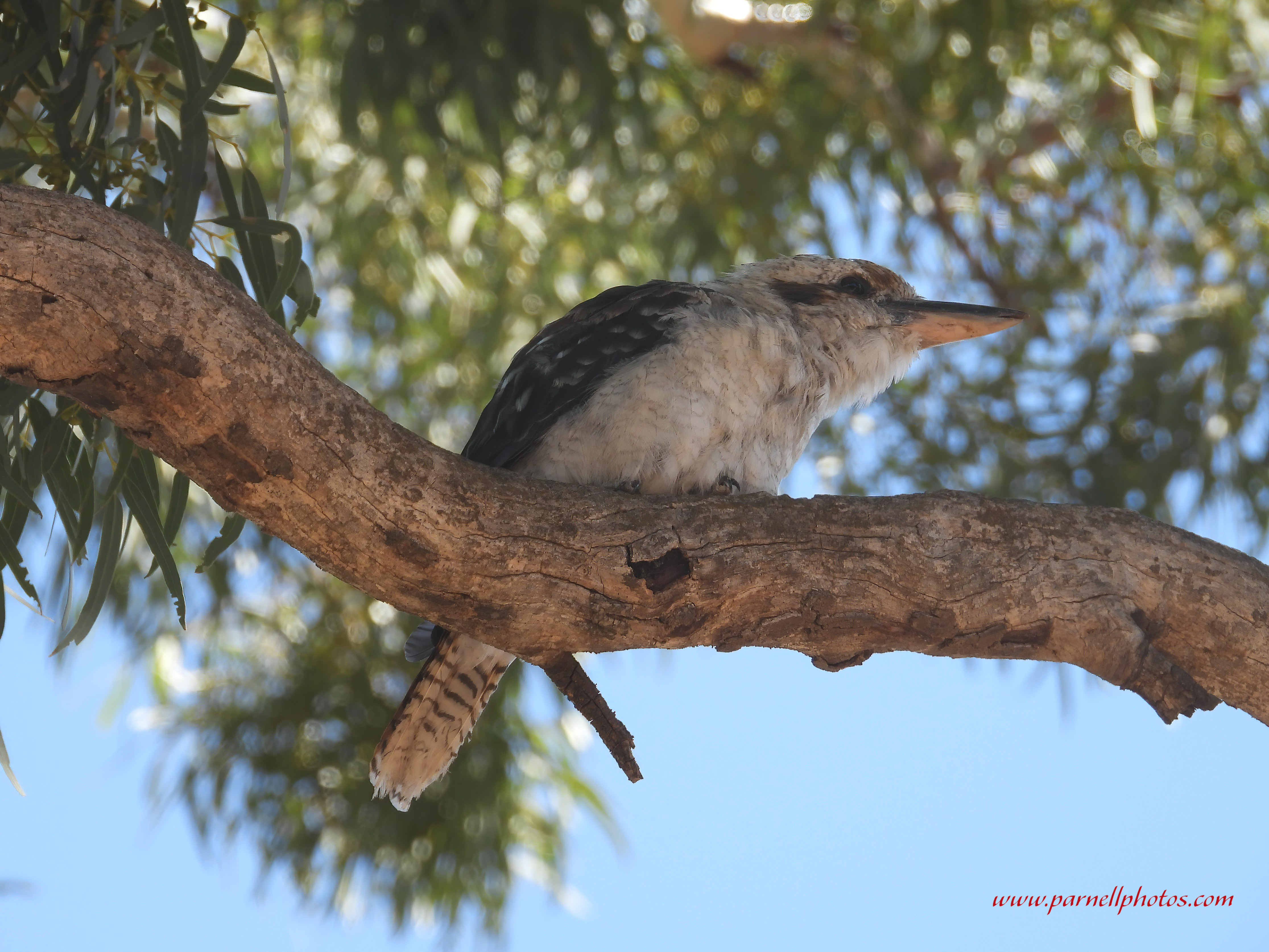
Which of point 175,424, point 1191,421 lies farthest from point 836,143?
point 175,424

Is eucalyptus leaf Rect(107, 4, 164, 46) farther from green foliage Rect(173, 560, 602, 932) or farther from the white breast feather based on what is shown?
green foliage Rect(173, 560, 602, 932)

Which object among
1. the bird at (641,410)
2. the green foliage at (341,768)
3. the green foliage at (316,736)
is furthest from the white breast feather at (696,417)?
the green foliage at (341,768)

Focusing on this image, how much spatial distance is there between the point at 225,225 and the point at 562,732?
351cm

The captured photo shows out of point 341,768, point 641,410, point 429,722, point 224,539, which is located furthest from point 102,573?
point 341,768

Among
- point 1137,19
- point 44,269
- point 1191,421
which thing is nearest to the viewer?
point 44,269

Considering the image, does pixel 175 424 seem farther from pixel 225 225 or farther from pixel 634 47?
pixel 634 47

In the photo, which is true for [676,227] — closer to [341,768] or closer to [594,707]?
Answer: [341,768]

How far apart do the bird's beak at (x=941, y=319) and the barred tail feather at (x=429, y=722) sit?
0.87 metres

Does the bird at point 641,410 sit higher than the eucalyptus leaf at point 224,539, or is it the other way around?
the eucalyptus leaf at point 224,539

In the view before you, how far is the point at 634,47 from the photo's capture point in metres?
3.88

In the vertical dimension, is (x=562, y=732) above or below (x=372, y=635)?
below

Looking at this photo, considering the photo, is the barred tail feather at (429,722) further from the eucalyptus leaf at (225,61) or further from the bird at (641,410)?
the eucalyptus leaf at (225,61)

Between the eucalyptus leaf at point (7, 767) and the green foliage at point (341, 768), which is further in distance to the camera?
the green foliage at point (341, 768)

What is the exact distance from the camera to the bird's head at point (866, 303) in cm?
207
